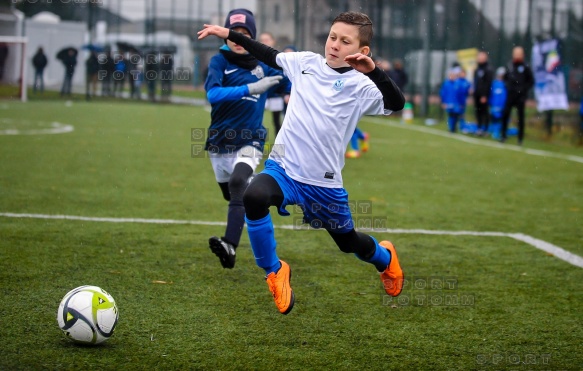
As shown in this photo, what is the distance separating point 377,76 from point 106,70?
30.2 m

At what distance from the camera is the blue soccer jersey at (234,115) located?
632 centimetres

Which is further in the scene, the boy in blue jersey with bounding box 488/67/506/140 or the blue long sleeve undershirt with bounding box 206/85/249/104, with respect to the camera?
the boy in blue jersey with bounding box 488/67/506/140

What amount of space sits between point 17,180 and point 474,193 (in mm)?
6004

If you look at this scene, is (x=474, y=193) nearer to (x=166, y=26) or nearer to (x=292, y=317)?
(x=292, y=317)

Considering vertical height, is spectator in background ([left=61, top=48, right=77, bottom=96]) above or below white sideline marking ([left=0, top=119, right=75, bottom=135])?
above

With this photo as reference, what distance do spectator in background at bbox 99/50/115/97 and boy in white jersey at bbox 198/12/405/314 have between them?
1173 inches

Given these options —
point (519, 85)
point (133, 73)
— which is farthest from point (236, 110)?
point (133, 73)

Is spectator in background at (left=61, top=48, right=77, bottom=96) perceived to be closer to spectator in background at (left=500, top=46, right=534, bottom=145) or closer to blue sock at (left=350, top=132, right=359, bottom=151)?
spectator in background at (left=500, top=46, right=534, bottom=145)

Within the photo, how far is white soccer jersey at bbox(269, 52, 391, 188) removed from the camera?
474cm

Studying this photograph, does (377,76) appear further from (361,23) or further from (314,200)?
(314,200)

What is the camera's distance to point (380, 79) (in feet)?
14.9

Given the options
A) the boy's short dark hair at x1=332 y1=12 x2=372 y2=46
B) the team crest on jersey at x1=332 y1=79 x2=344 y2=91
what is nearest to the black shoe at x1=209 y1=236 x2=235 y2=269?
the team crest on jersey at x1=332 y1=79 x2=344 y2=91

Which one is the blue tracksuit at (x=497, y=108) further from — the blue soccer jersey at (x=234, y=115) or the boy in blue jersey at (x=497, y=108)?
the blue soccer jersey at (x=234, y=115)

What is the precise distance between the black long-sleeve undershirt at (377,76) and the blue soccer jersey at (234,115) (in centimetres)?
115
